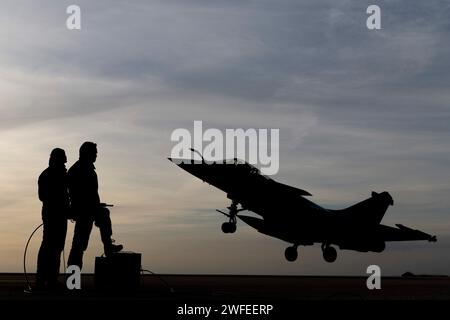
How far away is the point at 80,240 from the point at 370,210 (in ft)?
121

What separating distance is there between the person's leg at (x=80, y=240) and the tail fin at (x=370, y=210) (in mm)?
34910

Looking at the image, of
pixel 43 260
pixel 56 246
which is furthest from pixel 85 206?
pixel 43 260

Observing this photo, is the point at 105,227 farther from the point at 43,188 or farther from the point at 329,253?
the point at 329,253

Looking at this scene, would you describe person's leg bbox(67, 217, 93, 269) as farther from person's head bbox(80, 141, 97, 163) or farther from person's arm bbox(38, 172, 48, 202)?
person's head bbox(80, 141, 97, 163)

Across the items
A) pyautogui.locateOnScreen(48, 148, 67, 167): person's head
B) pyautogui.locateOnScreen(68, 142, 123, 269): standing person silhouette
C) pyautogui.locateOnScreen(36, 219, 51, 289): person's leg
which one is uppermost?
pyautogui.locateOnScreen(48, 148, 67, 167): person's head

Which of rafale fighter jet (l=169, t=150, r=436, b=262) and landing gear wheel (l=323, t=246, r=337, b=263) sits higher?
rafale fighter jet (l=169, t=150, r=436, b=262)

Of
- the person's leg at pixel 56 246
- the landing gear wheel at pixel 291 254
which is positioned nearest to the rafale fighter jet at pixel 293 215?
the landing gear wheel at pixel 291 254

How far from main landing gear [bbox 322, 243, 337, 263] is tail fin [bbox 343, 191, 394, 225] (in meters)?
2.75

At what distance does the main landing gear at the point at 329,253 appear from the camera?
48062 millimetres

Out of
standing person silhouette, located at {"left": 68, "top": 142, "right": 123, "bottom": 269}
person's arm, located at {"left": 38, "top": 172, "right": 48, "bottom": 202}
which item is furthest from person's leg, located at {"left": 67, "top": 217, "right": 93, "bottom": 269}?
person's arm, located at {"left": 38, "top": 172, "right": 48, "bottom": 202}

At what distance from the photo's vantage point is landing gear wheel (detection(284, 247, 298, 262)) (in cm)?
4672
